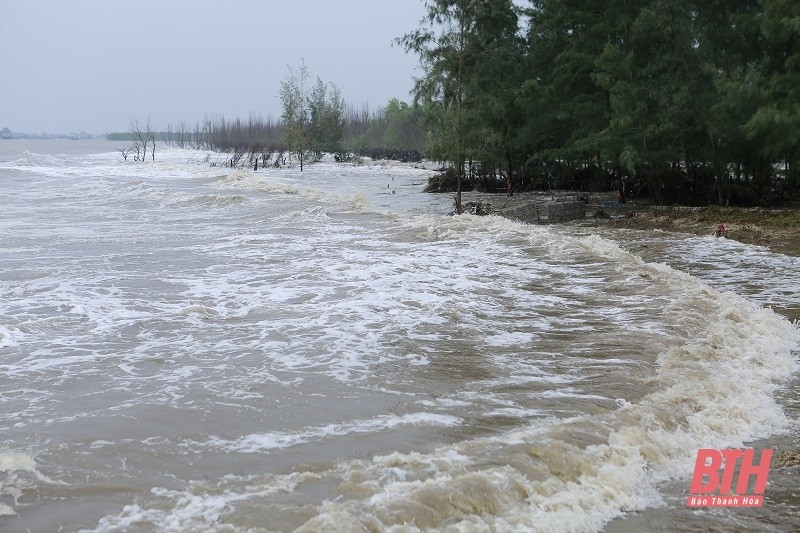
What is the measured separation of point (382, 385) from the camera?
17.9ft

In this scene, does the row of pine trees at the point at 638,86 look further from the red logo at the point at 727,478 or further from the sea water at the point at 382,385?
the red logo at the point at 727,478

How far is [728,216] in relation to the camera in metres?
16.1

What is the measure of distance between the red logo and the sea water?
0.11 meters

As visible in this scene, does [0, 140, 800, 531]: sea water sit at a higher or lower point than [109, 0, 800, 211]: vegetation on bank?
lower

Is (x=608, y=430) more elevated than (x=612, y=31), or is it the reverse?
(x=612, y=31)

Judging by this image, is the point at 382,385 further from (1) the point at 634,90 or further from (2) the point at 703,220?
(1) the point at 634,90

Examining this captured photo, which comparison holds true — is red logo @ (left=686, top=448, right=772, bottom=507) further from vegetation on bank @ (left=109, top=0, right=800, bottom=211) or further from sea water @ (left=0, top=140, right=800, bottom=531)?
vegetation on bank @ (left=109, top=0, right=800, bottom=211)

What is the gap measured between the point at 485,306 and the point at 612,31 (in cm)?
1421

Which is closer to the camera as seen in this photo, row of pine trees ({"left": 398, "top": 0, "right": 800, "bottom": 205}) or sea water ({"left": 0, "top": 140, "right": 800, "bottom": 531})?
sea water ({"left": 0, "top": 140, "right": 800, "bottom": 531})

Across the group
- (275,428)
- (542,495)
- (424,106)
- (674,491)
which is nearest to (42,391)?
(275,428)

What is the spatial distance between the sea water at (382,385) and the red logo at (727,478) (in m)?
0.11

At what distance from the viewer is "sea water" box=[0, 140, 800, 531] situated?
364 cm

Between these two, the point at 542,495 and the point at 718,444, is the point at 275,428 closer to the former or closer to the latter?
the point at 542,495

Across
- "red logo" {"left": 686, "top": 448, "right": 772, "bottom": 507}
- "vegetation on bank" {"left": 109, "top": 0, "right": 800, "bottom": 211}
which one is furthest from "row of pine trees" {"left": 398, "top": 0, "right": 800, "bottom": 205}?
"red logo" {"left": 686, "top": 448, "right": 772, "bottom": 507}
